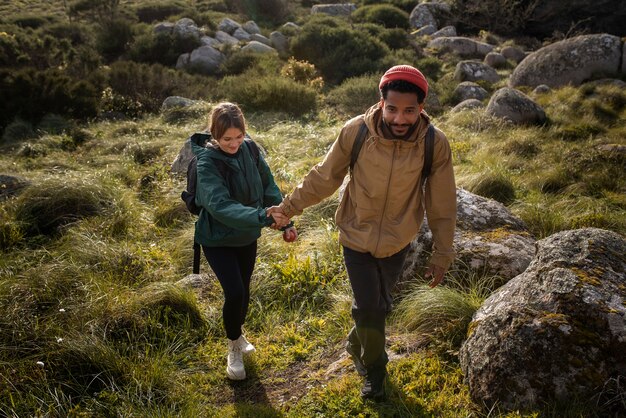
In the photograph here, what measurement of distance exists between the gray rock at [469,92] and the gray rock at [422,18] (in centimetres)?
1313

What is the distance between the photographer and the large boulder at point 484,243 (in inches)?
147

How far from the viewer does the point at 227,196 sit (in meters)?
2.84

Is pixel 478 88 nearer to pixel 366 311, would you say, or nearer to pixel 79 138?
pixel 79 138

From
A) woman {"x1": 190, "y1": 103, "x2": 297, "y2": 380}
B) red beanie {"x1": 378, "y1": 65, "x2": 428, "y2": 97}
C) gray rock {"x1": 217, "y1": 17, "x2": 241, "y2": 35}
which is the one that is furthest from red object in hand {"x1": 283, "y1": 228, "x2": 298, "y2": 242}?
gray rock {"x1": 217, "y1": 17, "x2": 241, "y2": 35}

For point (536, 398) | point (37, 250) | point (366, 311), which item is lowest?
point (37, 250)

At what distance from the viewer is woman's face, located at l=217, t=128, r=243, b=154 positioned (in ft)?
9.34

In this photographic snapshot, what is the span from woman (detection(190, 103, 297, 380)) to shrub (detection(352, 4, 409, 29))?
23.6m

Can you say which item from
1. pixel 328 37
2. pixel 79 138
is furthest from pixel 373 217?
pixel 328 37

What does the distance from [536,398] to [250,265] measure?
1858mm

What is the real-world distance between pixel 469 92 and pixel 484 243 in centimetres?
1027

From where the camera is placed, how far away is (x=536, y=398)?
245 cm

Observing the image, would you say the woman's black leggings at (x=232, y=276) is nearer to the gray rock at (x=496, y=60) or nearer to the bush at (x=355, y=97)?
the bush at (x=355, y=97)

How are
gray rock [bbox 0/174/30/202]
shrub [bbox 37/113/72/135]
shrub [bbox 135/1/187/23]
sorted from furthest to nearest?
shrub [bbox 135/1/187/23] → shrub [bbox 37/113/72/135] → gray rock [bbox 0/174/30/202]

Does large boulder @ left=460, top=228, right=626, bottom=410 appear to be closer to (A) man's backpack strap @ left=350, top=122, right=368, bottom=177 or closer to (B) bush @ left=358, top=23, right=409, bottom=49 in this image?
(A) man's backpack strap @ left=350, top=122, right=368, bottom=177
